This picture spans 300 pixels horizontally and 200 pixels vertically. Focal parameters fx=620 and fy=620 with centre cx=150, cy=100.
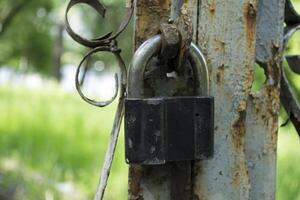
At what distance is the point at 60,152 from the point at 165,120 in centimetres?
334

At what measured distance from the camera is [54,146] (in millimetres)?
4141

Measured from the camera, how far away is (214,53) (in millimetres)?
817

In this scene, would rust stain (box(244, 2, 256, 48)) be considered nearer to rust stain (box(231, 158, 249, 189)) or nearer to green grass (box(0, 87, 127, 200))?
rust stain (box(231, 158, 249, 189))

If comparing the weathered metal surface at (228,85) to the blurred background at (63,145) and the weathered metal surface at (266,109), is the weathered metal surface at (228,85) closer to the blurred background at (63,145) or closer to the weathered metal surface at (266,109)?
the weathered metal surface at (266,109)

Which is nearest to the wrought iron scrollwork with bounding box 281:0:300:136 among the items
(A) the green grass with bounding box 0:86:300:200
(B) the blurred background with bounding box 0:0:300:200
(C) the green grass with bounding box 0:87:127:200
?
(B) the blurred background with bounding box 0:0:300:200

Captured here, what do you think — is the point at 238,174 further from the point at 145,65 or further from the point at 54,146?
the point at 54,146

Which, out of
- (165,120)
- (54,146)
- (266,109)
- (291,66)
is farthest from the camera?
(54,146)

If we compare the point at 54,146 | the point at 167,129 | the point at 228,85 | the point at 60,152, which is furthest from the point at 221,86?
the point at 54,146

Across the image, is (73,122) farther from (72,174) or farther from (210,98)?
(210,98)

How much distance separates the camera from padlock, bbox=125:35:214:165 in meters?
0.75

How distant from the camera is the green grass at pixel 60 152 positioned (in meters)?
3.20

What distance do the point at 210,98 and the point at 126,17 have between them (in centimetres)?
20

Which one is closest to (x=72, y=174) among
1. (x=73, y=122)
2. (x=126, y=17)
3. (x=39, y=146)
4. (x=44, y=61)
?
(x=39, y=146)

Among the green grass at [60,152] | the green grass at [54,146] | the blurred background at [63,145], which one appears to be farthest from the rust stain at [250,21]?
the green grass at [54,146]
